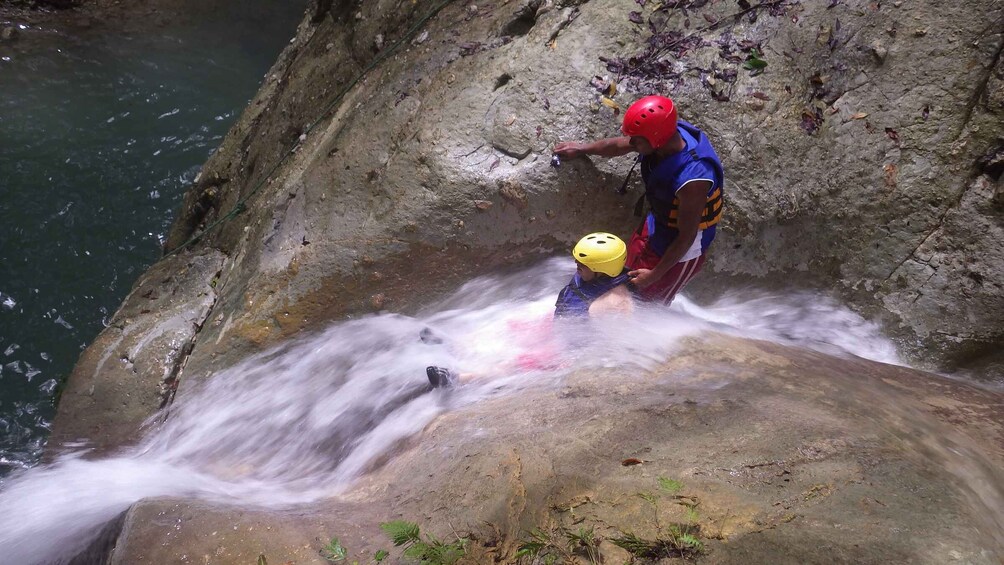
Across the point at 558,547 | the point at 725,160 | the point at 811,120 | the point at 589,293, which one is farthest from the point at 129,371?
the point at 811,120

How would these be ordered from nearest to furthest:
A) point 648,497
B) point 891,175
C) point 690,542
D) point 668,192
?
point 690,542 < point 648,497 < point 668,192 < point 891,175

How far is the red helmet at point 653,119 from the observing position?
373 centimetres

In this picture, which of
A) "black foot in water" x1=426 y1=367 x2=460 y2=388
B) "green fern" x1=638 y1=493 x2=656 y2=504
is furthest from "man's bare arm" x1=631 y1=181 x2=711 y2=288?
"green fern" x1=638 y1=493 x2=656 y2=504

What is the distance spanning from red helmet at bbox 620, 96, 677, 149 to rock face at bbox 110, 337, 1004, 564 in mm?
1351

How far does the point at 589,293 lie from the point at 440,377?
3.64ft

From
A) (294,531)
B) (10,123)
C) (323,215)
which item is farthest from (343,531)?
(10,123)

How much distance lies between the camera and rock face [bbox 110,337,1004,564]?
7.72 feet

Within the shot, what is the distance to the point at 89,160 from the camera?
26.9 feet

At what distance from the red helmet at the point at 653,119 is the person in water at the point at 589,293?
2.28ft

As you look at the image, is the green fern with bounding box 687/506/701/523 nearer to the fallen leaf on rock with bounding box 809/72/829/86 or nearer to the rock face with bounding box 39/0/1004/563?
the rock face with bounding box 39/0/1004/563

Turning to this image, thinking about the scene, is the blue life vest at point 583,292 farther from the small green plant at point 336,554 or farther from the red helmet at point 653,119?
the small green plant at point 336,554

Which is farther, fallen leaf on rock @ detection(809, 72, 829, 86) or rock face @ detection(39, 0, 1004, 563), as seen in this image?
fallen leaf on rock @ detection(809, 72, 829, 86)

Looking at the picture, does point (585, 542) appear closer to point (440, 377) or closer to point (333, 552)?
point (333, 552)

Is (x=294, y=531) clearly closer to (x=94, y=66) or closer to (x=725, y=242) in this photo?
(x=725, y=242)
